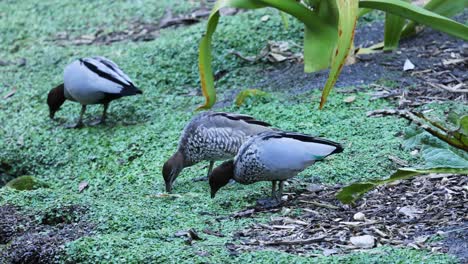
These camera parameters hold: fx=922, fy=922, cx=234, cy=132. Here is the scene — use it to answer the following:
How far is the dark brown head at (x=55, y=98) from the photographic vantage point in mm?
8406

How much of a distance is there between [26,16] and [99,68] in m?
3.57

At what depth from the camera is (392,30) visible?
807 cm

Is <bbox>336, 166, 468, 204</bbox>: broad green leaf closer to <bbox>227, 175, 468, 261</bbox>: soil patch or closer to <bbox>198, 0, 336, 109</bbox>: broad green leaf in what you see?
<bbox>227, 175, 468, 261</bbox>: soil patch

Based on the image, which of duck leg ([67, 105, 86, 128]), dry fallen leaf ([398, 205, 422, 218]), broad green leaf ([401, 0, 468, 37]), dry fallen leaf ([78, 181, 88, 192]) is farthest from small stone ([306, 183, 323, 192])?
duck leg ([67, 105, 86, 128])

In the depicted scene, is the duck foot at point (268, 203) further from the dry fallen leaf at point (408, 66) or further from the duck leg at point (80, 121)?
the duck leg at point (80, 121)

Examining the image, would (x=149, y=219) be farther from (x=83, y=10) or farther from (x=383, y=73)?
(x=83, y=10)

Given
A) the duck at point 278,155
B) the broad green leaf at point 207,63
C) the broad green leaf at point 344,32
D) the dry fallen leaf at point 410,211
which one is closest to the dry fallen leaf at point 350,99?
the broad green leaf at point 207,63

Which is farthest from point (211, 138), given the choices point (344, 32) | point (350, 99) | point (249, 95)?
point (350, 99)

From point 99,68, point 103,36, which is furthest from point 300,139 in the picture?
point 103,36

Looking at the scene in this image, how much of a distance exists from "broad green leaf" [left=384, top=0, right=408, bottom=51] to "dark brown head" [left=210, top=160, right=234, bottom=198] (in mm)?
2509

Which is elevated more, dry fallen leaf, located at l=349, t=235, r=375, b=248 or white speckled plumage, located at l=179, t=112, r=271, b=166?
dry fallen leaf, located at l=349, t=235, r=375, b=248

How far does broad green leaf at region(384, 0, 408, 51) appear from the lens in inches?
312

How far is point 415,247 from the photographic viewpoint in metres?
4.76

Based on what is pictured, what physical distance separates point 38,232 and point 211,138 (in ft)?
4.94
